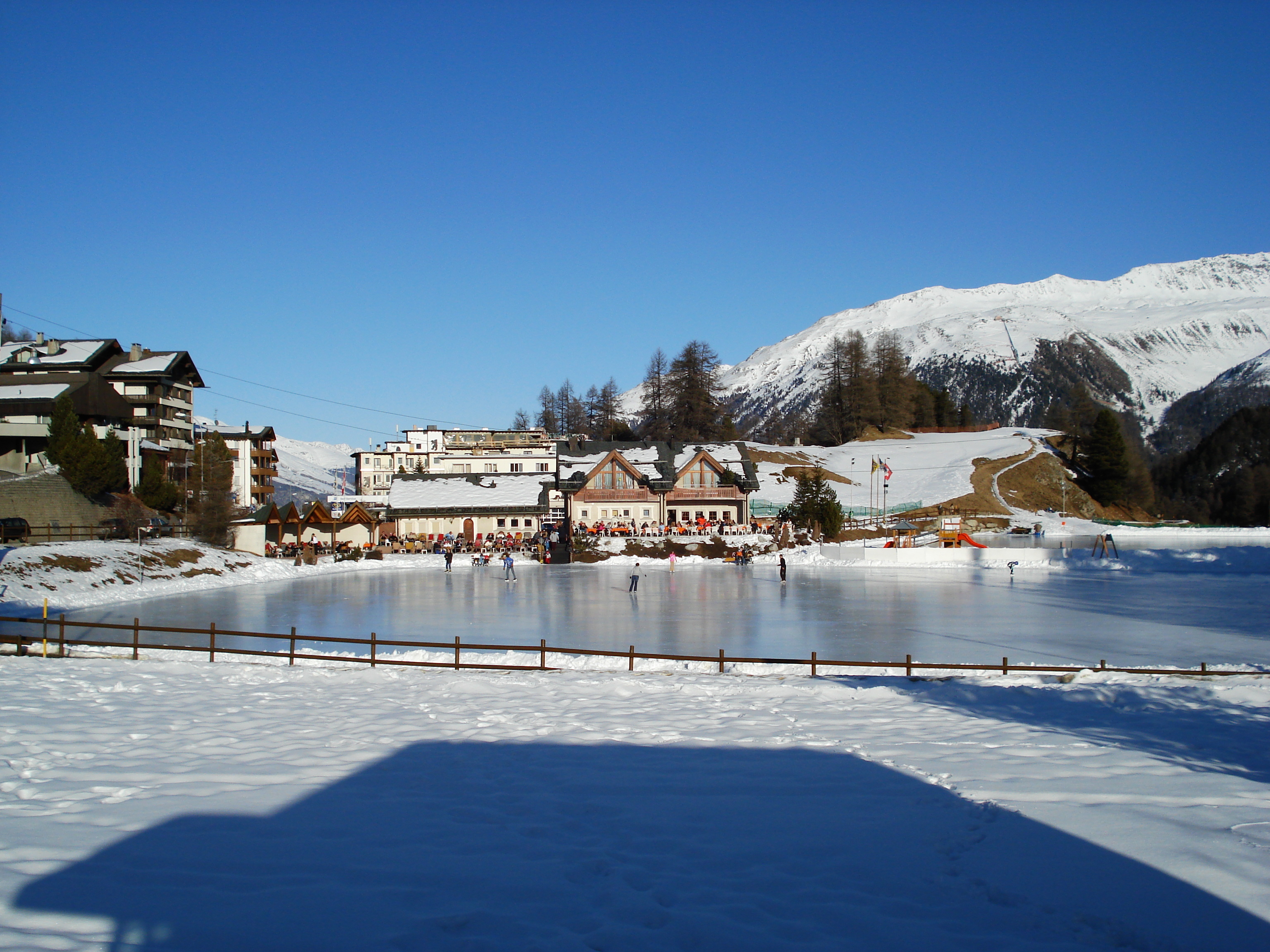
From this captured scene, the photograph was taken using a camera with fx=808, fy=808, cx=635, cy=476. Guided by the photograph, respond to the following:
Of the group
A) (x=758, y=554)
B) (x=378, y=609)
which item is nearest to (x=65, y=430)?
(x=378, y=609)

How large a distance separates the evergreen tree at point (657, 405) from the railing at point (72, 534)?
199 feet

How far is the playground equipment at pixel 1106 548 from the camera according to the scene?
47656 millimetres

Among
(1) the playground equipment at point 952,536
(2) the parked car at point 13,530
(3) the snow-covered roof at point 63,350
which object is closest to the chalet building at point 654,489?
(1) the playground equipment at point 952,536

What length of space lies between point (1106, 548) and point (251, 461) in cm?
8245

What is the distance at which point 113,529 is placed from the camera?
1615 inches

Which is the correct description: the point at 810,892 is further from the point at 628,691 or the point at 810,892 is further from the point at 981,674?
the point at 981,674

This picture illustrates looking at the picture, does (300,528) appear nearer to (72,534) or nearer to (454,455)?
(72,534)

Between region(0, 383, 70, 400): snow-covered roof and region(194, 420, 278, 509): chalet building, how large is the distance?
90.8 ft

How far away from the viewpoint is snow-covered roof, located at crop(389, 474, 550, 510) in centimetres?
6309

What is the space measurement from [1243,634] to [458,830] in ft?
73.4

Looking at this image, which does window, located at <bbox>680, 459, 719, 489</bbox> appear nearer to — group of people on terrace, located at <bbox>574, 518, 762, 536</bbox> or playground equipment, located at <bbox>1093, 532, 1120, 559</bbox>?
group of people on terrace, located at <bbox>574, 518, 762, 536</bbox>

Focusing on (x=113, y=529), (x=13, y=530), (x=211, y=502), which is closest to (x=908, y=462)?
(x=211, y=502)

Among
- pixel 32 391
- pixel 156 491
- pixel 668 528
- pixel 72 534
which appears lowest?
pixel 668 528

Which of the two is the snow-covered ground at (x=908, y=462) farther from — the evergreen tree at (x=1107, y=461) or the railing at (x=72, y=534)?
the railing at (x=72, y=534)
